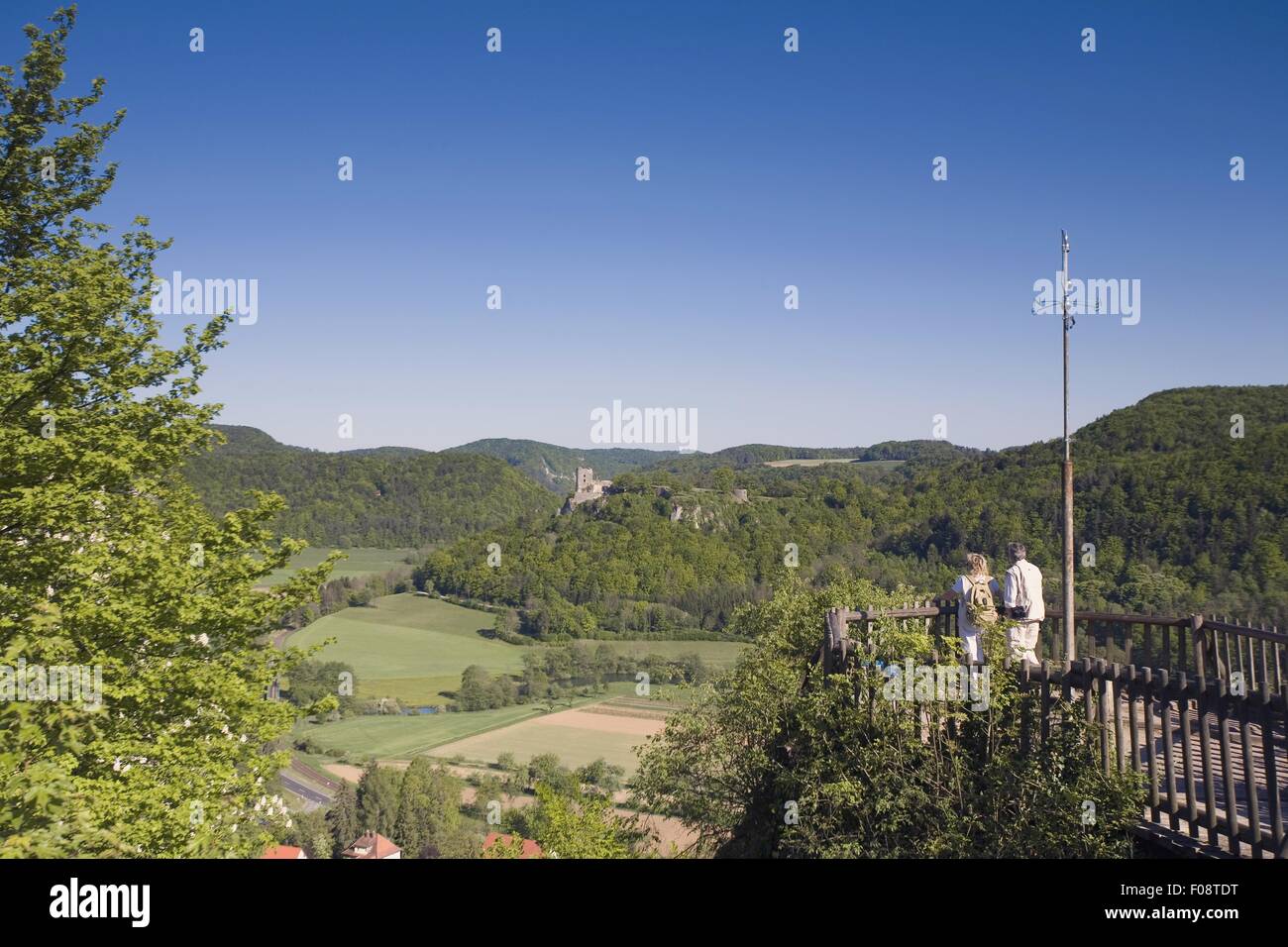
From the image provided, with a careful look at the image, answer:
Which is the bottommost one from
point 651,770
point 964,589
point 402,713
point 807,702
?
point 402,713

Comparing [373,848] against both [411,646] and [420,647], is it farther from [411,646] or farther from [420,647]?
[411,646]

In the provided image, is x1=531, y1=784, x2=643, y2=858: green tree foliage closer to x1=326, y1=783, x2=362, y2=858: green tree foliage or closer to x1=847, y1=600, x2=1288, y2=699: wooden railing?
x1=847, y1=600, x2=1288, y2=699: wooden railing

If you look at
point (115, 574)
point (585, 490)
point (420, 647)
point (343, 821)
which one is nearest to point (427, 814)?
point (343, 821)

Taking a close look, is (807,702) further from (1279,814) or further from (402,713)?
(402,713)

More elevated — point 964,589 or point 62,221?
point 62,221

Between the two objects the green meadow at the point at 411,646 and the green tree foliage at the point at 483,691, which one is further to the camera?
the green meadow at the point at 411,646

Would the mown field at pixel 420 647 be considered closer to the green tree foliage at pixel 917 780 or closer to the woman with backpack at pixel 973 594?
the woman with backpack at pixel 973 594

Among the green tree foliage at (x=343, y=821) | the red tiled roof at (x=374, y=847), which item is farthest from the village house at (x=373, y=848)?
the green tree foliage at (x=343, y=821)

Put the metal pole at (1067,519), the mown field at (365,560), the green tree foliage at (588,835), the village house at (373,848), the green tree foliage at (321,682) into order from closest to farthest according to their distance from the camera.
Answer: the metal pole at (1067,519)
the green tree foliage at (588,835)
the village house at (373,848)
the green tree foliage at (321,682)
the mown field at (365,560)
